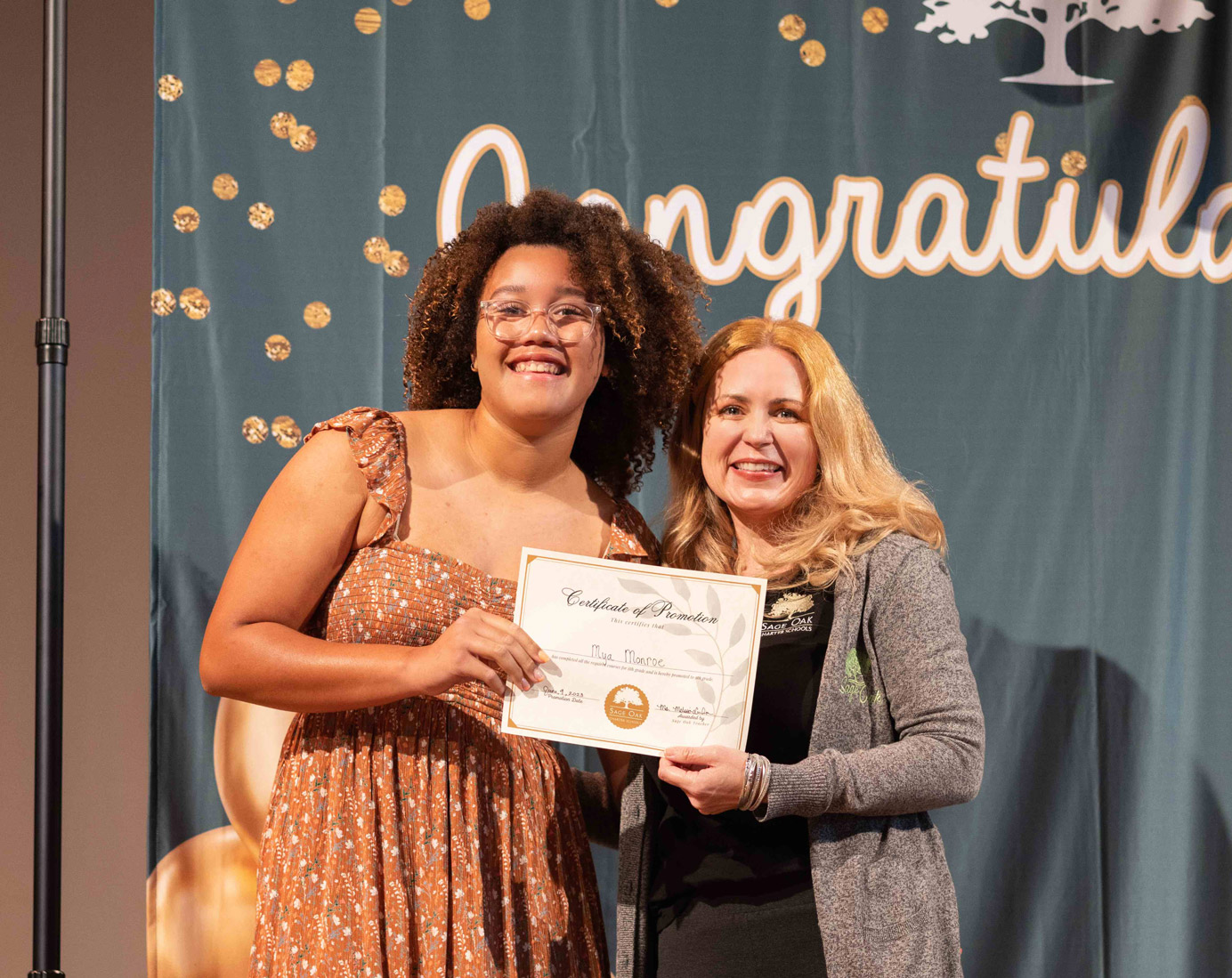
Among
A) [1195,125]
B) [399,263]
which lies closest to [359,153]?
[399,263]

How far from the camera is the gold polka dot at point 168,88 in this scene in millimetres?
2633

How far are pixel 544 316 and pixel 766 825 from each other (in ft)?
2.82

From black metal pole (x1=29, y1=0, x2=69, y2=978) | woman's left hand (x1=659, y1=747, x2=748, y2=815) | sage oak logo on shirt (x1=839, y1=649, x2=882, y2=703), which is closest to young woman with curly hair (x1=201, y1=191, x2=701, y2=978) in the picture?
woman's left hand (x1=659, y1=747, x2=748, y2=815)

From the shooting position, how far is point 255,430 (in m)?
2.65

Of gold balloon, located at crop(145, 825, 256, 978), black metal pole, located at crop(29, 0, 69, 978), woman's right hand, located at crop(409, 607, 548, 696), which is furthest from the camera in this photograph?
gold balloon, located at crop(145, 825, 256, 978)

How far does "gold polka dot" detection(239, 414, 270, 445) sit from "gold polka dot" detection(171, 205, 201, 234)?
1.54 feet

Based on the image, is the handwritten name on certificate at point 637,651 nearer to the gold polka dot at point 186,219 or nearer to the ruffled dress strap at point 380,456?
the ruffled dress strap at point 380,456

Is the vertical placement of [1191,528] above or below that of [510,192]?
below

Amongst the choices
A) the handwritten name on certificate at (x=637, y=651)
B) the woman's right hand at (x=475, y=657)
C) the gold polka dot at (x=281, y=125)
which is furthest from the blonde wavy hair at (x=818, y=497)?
the gold polka dot at (x=281, y=125)

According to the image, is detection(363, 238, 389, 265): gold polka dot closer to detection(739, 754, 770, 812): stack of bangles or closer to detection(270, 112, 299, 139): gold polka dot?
detection(270, 112, 299, 139): gold polka dot

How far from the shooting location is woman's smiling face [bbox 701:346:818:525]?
72.3 inches

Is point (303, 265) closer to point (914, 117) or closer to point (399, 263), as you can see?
point (399, 263)

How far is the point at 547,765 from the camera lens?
1.74m

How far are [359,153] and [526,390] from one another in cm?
128
